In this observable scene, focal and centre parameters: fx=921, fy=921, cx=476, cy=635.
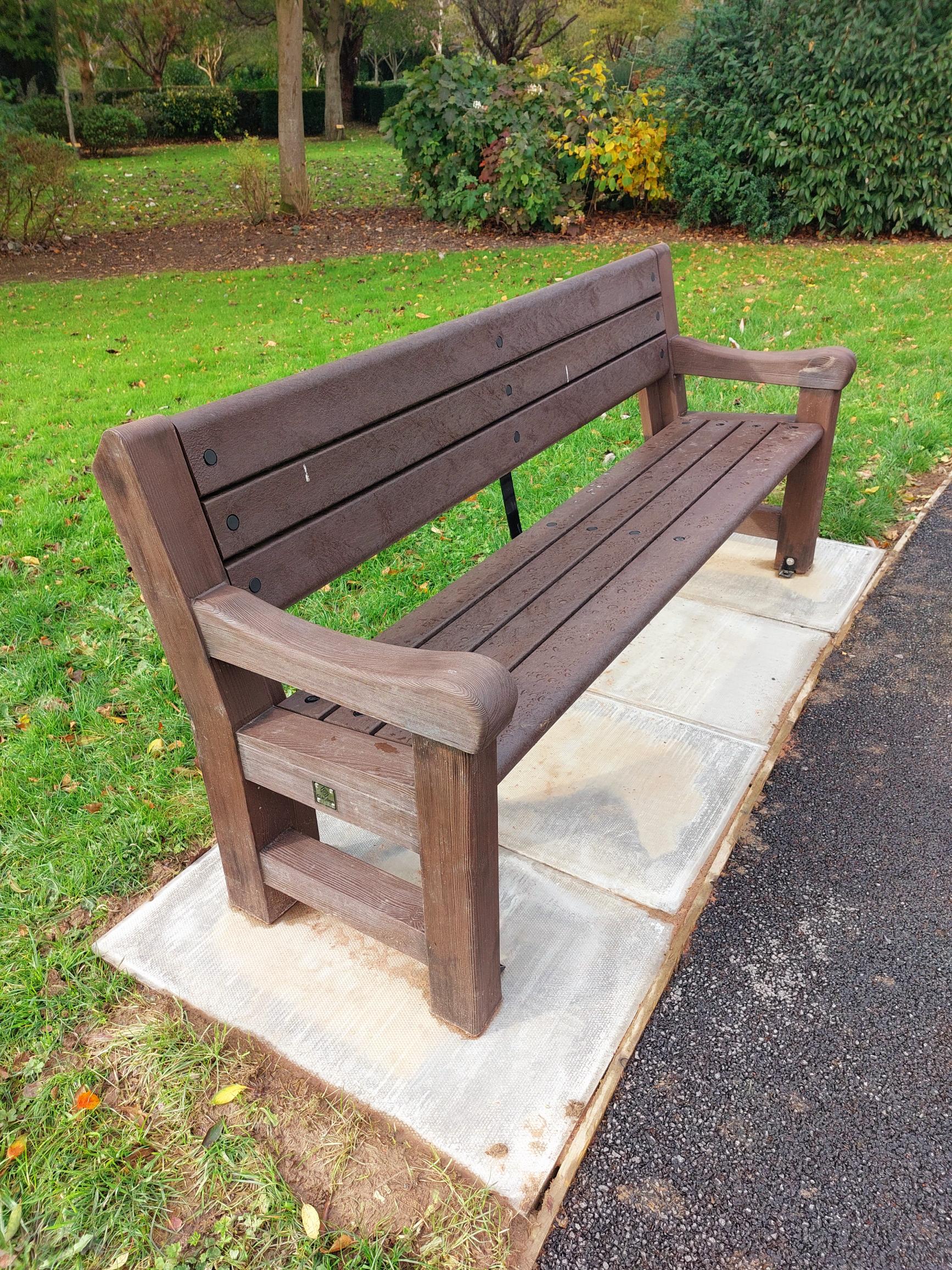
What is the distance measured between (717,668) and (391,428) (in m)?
1.49

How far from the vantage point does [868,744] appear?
2.79 m

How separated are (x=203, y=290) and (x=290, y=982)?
848cm

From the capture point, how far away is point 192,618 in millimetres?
1723

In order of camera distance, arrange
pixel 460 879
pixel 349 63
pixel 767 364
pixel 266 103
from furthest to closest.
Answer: pixel 349 63, pixel 266 103, pixel 767 364, pixel 460 879

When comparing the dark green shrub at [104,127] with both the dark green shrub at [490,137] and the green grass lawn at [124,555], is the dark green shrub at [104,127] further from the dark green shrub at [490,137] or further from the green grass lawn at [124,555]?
the green grass lawn at [124,555]

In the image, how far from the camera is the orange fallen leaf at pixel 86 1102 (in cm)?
179

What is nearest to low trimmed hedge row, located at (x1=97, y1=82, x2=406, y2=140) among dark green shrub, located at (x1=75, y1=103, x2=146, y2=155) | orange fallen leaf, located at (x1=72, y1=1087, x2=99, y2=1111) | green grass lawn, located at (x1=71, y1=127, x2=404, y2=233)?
dark green shrub, located at (x1=75, y1=103, x2=146, y2=155)

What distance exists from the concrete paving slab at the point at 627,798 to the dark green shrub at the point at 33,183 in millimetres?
10674

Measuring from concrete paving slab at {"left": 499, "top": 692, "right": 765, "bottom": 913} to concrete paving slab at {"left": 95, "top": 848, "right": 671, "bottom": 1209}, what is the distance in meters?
0.09

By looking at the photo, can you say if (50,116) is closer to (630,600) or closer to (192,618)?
(630,600)

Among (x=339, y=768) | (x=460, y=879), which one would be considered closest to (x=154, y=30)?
(x=339, y=768)

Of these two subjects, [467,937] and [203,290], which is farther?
[203,290]

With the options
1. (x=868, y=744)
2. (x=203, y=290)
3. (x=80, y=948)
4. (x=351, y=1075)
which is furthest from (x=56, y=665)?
(x=203, y=290)

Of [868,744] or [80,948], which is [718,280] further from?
[80,948]
